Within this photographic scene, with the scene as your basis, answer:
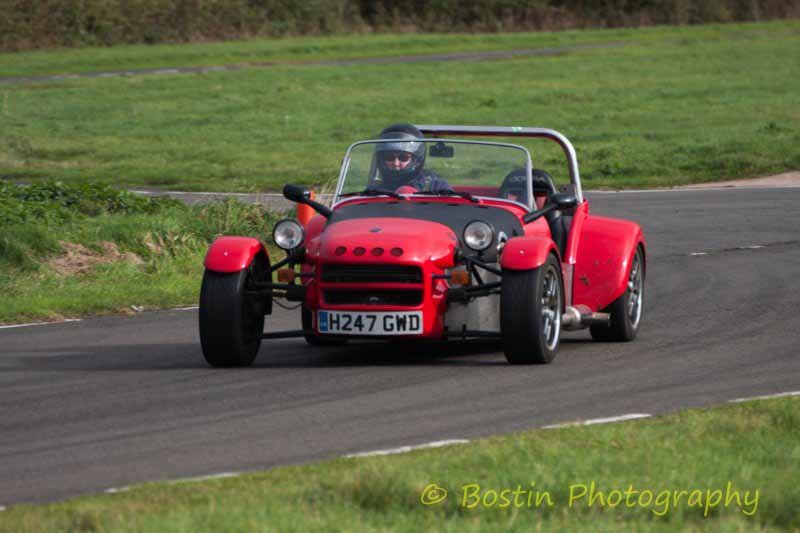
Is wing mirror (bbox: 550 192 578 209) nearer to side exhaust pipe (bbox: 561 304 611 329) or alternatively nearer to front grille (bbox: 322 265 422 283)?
side exhaust pipe (bbox: 561 304 611 329)

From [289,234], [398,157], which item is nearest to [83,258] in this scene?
[398,157]

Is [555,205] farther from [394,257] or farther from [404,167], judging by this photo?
[394,257]

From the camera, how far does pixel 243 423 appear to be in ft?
27.0

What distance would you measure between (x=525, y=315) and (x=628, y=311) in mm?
2224

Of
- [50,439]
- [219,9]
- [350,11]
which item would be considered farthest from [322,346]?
[350,11]

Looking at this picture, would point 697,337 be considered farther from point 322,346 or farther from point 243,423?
point 243,423

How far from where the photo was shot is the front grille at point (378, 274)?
990cm

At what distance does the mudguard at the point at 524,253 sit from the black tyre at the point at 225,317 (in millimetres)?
1746

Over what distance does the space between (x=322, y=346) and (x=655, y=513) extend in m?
5.93

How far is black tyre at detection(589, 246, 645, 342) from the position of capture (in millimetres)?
11633

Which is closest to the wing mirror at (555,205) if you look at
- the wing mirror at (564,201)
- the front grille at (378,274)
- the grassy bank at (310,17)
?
the wing mirror at (564,201)

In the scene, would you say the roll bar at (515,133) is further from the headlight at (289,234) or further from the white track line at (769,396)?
the white track line at (769,396)

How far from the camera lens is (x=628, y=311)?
11789 millimetres

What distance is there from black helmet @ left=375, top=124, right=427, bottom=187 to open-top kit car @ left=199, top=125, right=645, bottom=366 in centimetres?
1
